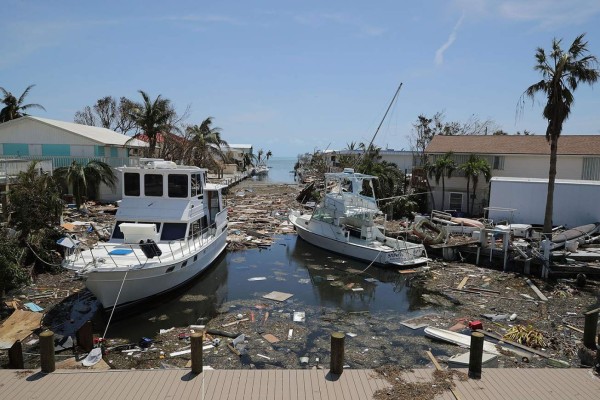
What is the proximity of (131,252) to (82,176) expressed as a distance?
14573 millimetres

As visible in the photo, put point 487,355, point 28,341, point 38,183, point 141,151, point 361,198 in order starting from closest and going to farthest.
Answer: point 487,355
point 28,341
point 38,183
point 361,198
point 141,151

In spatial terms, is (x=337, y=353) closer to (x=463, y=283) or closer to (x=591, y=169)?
(x=463, y=283)

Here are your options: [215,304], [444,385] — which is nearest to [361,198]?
[215,304]

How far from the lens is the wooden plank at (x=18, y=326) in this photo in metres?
10.9

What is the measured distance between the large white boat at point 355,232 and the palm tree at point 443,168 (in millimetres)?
8322

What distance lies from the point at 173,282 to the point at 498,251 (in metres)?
14.1

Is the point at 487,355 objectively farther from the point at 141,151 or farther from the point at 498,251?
the point at 141,151

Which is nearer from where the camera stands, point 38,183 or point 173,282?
point 173,282

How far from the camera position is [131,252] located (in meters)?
13.6

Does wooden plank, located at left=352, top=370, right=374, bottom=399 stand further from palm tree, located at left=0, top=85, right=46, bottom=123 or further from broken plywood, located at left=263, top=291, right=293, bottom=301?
palm tree, located at left=0, top=85, right=46, bottom=123

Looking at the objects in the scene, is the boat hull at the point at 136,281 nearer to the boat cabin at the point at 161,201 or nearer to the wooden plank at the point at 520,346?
the boat cabin at the point at 161,201

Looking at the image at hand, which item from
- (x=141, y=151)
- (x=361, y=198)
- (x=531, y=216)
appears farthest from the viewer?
(x=141, y=151)

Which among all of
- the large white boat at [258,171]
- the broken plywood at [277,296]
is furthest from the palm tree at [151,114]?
the large white boat at [258,171]

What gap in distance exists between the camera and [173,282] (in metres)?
14.6
